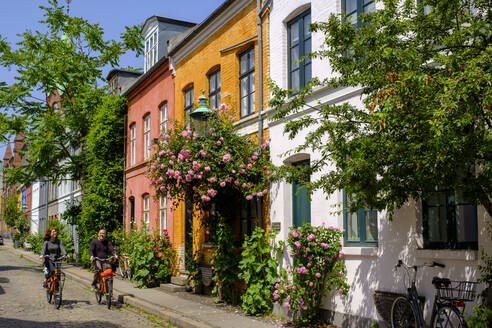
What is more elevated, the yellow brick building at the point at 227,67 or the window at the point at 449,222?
the yellow brick building at the point at 227,67

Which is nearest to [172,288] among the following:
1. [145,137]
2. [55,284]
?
[55,284]

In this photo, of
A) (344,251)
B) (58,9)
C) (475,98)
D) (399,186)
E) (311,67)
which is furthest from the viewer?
(58,9)

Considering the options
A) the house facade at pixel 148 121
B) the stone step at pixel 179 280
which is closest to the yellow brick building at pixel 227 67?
the stone step at pixel 179 280

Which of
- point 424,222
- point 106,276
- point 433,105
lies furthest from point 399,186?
point 106,276

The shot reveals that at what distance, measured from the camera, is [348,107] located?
6281 millimetres

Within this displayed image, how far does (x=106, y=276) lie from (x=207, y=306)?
2.71 meters

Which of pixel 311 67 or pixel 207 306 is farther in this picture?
pixel 207 306

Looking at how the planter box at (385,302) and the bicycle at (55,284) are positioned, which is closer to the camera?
the planter box at (385,302)

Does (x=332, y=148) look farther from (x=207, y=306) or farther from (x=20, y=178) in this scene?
(x=20, y=178)

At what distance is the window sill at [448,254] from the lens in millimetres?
6520

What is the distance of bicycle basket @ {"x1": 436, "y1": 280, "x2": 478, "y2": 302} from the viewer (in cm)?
618

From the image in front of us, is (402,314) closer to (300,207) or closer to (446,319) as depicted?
(446,319)

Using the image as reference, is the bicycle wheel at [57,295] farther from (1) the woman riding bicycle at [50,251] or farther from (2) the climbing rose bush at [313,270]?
(2) the climbing rose bush at [313,270]

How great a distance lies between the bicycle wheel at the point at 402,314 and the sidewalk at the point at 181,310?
109 inches
